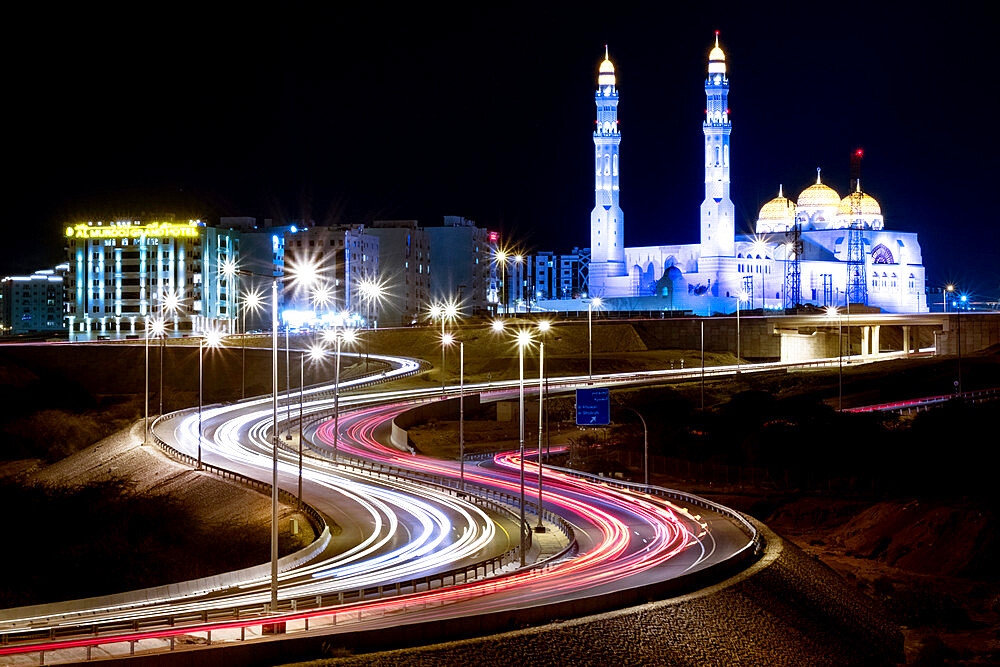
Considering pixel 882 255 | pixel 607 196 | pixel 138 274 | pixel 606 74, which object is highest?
pixel 606 74

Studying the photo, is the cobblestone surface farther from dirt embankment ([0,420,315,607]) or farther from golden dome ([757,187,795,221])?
golden dome ([757,187,795,221])

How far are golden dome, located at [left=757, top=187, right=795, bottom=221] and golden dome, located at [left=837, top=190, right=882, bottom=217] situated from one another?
7.32 meters

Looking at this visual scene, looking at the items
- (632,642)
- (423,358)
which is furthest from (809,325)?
(632,642)

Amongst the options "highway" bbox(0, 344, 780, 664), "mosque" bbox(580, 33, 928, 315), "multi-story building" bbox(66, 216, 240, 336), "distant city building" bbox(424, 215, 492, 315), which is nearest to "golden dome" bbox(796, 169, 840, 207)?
"mosque" bbox(580, 33, 928, 315)

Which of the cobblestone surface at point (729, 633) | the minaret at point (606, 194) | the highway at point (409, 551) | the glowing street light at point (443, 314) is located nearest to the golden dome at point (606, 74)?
the minaret at point (606, 194)

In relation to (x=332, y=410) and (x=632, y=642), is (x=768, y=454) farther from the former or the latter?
(x=632, y=642)

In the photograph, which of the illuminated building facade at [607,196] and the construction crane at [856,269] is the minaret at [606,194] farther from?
the construction crane at [856,269]

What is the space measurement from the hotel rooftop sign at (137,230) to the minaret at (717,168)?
63298 millimetres

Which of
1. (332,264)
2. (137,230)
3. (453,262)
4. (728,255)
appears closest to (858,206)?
→ (728,255)

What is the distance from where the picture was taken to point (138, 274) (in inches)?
5463

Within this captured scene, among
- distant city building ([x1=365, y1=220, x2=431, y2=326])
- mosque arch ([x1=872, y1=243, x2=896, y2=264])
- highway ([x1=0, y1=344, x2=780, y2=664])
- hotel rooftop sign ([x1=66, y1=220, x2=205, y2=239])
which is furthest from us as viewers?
mosque arch ([x1=872, y1=243, x2=896, y2=264])

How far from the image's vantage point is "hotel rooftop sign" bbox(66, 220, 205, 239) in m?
139

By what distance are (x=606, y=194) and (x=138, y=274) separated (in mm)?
59502

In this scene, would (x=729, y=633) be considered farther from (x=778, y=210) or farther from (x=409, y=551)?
(x=778, y=210)
